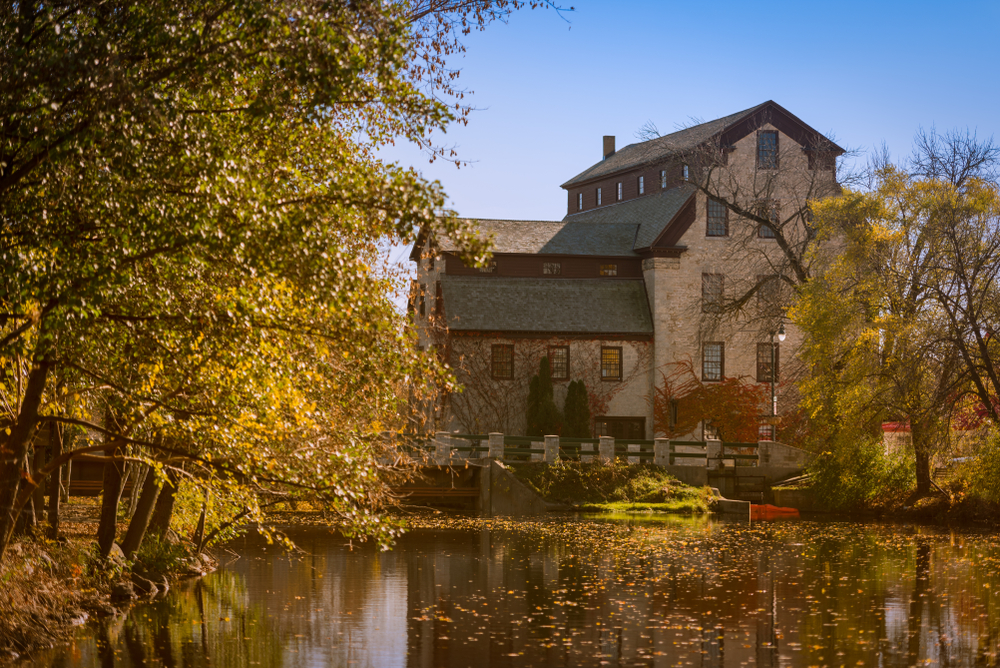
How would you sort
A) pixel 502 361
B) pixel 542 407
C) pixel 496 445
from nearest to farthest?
pixel 496 445 → pixel 542 407 → pixel 502 361

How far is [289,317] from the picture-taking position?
11438 millimetres

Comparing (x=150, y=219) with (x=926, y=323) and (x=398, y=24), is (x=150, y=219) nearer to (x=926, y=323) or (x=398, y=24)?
(x=398, y=24)

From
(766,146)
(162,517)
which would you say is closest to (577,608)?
(162,517)

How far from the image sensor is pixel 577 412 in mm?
45594

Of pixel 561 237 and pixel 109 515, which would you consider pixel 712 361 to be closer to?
pixel 561 237

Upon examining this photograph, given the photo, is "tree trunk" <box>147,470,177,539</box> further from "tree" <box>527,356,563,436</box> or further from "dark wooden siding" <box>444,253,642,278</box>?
"dark wooden siding" <box>444,253,642,278</box>

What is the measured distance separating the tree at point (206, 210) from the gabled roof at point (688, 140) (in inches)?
1409

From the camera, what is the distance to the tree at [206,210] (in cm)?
928

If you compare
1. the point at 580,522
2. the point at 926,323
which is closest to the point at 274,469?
the point at 580,522

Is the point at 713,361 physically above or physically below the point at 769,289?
below

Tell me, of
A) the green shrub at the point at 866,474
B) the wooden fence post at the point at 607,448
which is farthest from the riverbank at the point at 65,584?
the green shrub at the point at 866,474

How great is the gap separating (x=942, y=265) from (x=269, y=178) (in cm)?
2657

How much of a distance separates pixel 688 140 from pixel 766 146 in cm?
671

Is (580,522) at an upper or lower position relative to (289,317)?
lower
